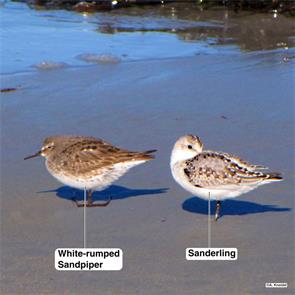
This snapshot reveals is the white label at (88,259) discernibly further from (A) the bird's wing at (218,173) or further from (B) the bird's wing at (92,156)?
(B) the bird's wing at (92,156)

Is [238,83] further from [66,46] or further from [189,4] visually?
[189,4]

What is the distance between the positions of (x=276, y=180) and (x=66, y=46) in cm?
609

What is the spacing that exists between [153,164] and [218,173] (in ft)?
3.37

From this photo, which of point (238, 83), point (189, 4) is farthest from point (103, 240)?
point (189, 4)

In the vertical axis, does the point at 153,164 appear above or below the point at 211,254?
above

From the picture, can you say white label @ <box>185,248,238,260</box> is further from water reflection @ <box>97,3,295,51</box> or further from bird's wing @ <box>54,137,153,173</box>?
water reflection @ <box>97,3,295,51</box>

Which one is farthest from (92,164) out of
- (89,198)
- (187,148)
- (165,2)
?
(165,2)

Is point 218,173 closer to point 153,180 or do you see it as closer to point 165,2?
point 153,180

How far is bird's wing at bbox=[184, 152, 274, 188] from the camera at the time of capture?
661 centimetres

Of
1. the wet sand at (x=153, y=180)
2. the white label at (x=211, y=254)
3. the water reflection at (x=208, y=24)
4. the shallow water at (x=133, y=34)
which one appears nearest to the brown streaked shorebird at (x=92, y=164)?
the wet sand at (x=153, y=180)

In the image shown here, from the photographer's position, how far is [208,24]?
1370 cm

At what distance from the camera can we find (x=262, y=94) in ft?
30.8

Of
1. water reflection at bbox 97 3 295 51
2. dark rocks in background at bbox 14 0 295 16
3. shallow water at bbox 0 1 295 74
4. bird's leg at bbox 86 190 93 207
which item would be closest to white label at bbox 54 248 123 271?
bird's leg at bbox 86 190 93 207

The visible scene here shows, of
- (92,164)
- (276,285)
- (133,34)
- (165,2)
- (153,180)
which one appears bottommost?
(276,285)
